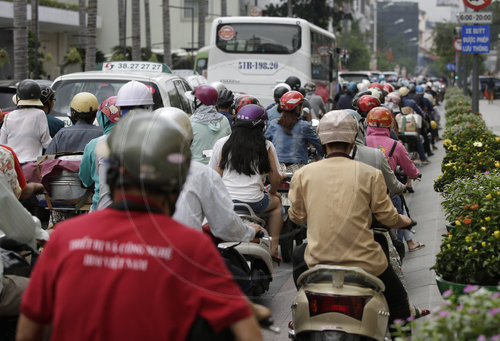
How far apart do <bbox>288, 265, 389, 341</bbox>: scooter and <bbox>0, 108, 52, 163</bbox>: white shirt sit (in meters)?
5.19

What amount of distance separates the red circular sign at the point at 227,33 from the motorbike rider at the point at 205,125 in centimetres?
1495

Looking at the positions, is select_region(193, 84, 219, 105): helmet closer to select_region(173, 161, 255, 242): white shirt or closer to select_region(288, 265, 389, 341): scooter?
select_region(173, 161, 255, 242): white shirt

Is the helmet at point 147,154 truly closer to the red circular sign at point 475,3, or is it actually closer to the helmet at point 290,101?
the helmet at point 290,101

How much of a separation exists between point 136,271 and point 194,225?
2.14 meters

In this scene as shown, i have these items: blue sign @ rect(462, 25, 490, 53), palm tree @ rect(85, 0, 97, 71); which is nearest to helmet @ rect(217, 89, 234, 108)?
blue sign @ rect(462, 25, 490, 53)

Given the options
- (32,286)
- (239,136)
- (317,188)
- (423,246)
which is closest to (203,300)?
(32,286)

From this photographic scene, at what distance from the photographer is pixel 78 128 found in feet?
26.1

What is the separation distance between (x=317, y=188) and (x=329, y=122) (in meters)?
0.47

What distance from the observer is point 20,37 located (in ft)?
66.4

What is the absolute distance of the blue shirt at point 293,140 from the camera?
9039mm

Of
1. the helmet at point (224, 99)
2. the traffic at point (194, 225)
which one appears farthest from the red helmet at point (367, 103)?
the helmet at point (224, 99)

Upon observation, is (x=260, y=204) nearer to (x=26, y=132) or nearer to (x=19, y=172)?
(x=19, y=172)

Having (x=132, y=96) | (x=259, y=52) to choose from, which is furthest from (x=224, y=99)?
(x=259, y=52)

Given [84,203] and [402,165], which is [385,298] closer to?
[402,165]
